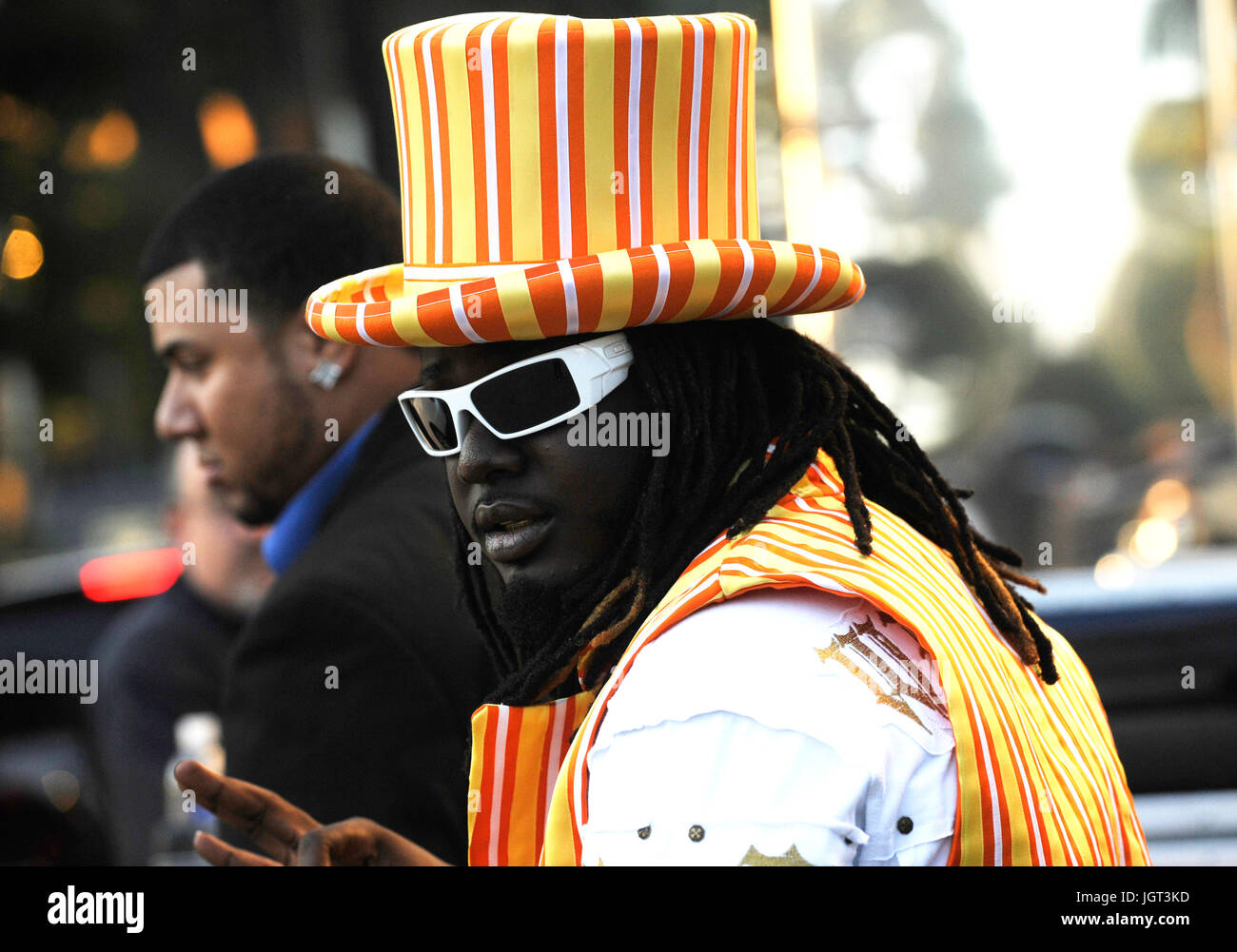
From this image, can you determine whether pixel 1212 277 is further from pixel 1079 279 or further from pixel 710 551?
pixel 710 551

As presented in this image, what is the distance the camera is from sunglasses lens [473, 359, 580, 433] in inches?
78.2

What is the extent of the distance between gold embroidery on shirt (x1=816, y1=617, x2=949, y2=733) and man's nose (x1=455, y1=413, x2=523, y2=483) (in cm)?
62

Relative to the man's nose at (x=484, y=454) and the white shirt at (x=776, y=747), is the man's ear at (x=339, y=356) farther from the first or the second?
the white shirt at (x=776, y=747)

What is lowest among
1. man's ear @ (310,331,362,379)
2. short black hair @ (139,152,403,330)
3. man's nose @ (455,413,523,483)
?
man's nose @ (455,413,523,483)

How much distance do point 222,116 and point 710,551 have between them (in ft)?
19.7

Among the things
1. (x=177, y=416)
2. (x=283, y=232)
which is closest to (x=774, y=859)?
(x=283, y=232)

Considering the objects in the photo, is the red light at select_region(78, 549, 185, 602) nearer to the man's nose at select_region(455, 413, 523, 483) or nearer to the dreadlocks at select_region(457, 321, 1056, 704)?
the man's nose at select_region(455, 413, 523, 483)

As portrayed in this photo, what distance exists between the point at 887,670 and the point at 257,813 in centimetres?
122

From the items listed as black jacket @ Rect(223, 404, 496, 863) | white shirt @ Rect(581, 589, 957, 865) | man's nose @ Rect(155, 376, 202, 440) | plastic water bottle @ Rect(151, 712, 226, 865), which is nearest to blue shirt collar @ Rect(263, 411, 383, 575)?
man's nose @ Rect(155, 376, 202, 440)

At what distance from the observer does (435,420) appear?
212cm

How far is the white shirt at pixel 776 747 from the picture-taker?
5.05 ft

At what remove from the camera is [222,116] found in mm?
7027

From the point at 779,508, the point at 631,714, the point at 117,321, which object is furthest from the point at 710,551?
the point at 117,321

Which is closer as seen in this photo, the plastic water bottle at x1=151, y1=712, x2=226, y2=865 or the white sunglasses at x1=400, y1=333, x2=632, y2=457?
the white sunglasses at x1=400, y1=333, x2=632, y2=457
